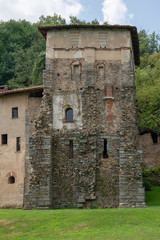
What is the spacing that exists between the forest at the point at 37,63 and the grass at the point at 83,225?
1968 cm

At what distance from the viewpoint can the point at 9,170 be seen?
1319 inches

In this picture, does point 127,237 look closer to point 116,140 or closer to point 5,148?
point 116,140

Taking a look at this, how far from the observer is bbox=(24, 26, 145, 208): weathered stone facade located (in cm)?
2864

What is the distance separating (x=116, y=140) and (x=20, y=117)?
30.2ft

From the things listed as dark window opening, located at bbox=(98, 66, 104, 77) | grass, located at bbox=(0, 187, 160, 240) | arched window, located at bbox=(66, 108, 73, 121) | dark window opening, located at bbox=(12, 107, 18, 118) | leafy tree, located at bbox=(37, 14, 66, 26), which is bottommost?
grass, located at bbox=(0, 187, 160, 240)

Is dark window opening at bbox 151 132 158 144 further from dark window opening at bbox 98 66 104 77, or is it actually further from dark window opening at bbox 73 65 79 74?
dark window opening at bbox 73 65 79 74

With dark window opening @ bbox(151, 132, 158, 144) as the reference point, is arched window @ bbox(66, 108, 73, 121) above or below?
above

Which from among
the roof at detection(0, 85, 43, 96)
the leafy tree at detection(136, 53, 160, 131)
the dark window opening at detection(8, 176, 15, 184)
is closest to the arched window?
the roof at detection(0, 85, 43, 96)

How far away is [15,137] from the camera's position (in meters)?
34.0

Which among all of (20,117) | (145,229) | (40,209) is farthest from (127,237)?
(20,117)

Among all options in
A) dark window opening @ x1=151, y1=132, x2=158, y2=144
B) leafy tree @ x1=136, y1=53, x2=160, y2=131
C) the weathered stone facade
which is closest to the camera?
the weathered stone facade

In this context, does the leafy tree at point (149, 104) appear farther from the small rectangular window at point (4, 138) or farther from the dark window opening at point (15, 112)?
the small rectangular window at point (4, 138)

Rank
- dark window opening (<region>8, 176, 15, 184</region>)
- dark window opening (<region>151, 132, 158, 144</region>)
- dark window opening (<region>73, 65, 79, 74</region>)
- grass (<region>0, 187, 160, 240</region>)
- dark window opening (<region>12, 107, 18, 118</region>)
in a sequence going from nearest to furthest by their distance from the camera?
grass (<region>0, 187, 160, 240</region>)
dark window opening (<region>73, 65, 79, 74</region>)
dark window opening (<region>8, 176, 15, 184</region>)
dark window opening (<region>12, 107, 18, 118</region>)
dark window opening (<region>151, 132, 158, 144</region>)

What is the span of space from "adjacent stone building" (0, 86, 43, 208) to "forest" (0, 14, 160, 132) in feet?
44.1
